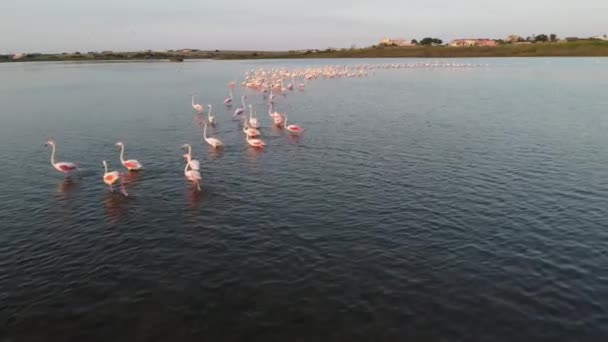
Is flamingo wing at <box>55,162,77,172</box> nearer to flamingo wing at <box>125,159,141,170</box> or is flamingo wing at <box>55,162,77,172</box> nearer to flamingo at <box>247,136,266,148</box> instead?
flamingo wing at <box>125,159,141,170</box>

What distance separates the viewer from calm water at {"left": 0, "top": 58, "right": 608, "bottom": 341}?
39.9ft

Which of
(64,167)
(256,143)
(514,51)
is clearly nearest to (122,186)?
(64,167)

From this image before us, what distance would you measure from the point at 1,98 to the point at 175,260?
56.4 metres

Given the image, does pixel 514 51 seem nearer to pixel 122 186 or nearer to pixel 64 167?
pixel 122 186

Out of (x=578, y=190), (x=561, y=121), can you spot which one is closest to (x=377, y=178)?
(x=578, y=190)

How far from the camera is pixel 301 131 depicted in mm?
35375

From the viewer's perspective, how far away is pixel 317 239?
16.7 metres

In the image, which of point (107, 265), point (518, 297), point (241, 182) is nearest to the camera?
point (518, 297)

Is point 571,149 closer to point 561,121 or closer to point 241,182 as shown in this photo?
point 561,121

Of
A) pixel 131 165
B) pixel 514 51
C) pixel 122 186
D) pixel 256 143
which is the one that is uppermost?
pixel 514 51

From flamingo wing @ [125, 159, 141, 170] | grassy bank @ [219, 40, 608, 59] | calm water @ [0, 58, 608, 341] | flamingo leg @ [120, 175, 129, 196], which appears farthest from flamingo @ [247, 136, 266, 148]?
grassy bank @ [219, 40, 608, 59]

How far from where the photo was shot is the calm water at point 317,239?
12156 mm

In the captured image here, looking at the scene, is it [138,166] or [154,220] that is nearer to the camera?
[154,220]

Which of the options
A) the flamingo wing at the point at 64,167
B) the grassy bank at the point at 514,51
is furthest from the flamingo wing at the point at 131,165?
the grassy bank at the point at 514,51
